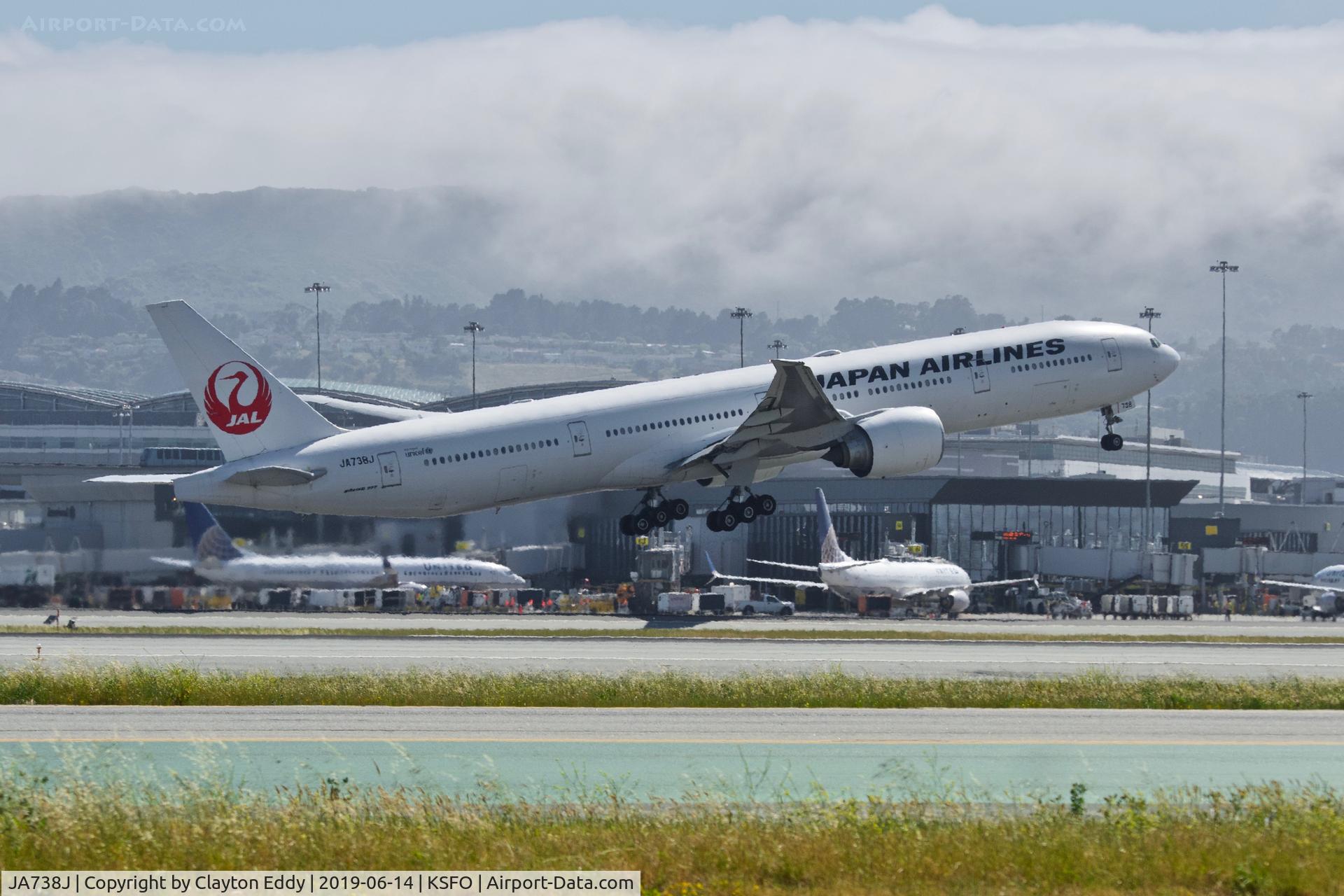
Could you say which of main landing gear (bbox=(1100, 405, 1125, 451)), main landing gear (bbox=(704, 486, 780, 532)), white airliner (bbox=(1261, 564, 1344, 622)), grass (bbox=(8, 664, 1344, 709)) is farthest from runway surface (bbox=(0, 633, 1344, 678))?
white airliner (bbox=(1261, 564, 1344, 622))

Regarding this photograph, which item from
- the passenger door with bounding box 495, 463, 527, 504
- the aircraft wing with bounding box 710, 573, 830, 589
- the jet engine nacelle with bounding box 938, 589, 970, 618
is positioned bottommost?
the jet engine nacelle with bounding box 938, 589, 970, 618

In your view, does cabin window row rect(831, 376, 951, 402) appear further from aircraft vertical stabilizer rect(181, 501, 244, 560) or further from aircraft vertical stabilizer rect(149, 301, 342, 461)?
aircraft vertical stabilizer rect(181, 501, 244, 560)

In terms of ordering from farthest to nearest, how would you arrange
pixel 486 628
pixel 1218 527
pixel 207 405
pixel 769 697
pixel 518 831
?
1. pixel 1218 527
2. pixel 486 628
3. pixel 207 405
4. pixel 769 697
5. pixel 518 831

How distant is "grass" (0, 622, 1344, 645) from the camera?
51312mm

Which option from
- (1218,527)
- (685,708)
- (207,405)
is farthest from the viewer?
(1218,527)

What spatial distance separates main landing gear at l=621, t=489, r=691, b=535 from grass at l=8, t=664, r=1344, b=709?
20.8 meters

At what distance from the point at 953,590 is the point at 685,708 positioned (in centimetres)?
5986

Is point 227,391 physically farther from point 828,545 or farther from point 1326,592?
point 1326,592

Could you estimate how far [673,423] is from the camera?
175ft

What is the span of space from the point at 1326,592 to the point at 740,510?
50730 millimetres

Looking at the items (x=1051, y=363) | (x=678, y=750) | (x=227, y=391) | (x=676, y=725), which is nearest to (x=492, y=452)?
(x=227, y=391)

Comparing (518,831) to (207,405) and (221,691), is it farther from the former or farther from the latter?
(207,405)

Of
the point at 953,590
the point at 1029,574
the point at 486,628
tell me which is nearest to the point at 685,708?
the point at 486,628

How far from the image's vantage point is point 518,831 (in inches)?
645
